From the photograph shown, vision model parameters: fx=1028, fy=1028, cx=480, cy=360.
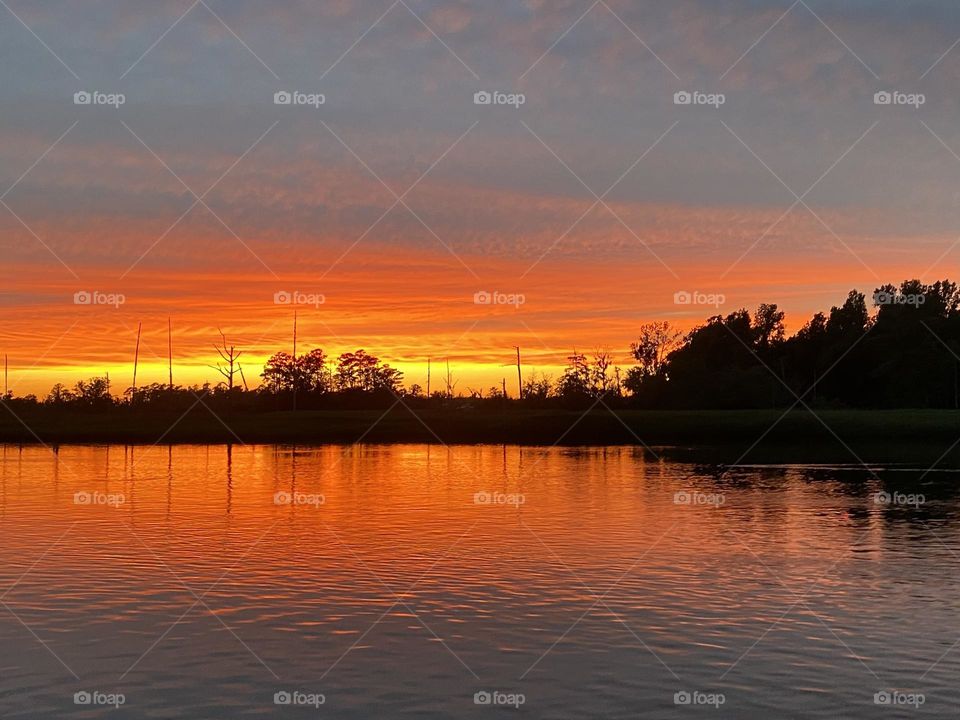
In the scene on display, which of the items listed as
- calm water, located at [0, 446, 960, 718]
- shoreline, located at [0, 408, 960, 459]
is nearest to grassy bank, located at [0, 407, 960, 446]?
shoreline, located at [0, 408, 960, 459]

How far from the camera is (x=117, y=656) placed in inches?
735

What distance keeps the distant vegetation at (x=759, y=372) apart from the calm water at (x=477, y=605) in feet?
349

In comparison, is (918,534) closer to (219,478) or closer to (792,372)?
(219,478)

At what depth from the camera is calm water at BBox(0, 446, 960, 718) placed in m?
16.7

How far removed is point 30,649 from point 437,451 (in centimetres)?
6872

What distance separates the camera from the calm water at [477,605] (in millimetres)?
16734

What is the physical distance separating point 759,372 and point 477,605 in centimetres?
14560

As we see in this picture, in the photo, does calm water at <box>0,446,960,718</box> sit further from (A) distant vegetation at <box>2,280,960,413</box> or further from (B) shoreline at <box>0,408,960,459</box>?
(A) distant vegetation at <box>2,280,960,413</box>

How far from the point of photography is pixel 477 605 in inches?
906

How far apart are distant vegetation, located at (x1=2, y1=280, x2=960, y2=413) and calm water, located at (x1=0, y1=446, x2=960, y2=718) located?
349 feet

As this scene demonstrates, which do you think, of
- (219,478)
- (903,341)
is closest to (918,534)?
(219,478)

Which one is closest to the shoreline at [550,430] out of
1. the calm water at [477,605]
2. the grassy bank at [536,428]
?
the grassy bank at [536,428]

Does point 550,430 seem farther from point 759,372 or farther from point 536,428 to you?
point 759,372

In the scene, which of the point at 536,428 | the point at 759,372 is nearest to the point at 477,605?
the point at 536,428
